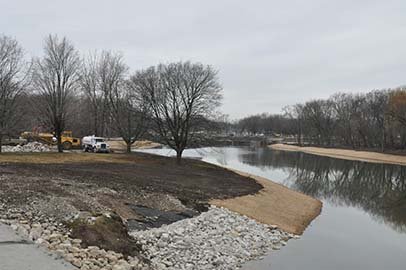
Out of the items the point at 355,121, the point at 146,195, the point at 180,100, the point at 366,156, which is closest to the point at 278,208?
the point at 146,195

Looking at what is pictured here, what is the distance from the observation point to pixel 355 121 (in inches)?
3679

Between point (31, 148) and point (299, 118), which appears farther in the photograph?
point (299, 118)

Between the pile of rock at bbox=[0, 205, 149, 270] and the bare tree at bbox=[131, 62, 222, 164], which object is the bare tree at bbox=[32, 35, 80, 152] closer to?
the bare tree at bbox=[131, 62, 222, 164]

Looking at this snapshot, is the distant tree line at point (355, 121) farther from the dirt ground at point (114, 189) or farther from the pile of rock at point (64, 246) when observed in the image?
the pile of rock at point (64, 246)

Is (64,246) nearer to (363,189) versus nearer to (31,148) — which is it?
(363,189)

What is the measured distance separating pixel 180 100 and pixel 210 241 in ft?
Result: 92.1

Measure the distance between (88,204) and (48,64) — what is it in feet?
95.6

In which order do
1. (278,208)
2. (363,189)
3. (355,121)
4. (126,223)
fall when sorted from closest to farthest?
1. (126,223)
2. (278,208)
3. (363,189)
4. (355,121)

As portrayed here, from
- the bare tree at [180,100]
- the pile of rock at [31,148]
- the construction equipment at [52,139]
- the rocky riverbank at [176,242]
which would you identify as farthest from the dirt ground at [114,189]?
the construction equipment at [52,139]

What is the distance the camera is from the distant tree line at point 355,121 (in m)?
75.8

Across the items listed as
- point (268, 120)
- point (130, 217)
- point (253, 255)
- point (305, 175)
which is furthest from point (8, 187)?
point (268, 120)

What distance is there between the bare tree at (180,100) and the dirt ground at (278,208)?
1452cm

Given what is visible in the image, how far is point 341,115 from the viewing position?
4038 inches

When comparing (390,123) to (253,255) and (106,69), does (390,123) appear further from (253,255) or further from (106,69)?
(253,255)
